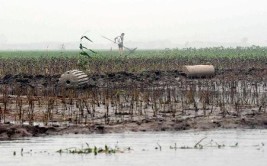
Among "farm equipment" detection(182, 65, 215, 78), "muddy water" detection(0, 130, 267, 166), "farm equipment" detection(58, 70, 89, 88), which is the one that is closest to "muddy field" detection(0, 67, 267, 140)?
"muddy water" detection(0, 130, 267, 166)

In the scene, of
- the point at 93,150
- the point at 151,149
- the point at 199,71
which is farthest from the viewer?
the point at 199,71

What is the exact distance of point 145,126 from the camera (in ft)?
68.4

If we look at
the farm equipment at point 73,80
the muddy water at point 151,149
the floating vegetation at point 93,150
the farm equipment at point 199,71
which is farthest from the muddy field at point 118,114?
the farm equipment at point 199,71

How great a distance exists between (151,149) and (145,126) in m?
3.84

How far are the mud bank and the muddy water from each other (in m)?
0.57

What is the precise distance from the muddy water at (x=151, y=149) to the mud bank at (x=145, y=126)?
57cm

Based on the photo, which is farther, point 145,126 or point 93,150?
point 145,126

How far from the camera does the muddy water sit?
1522cm

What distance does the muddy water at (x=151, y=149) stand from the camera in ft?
49.9

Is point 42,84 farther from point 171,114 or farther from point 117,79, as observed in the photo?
point 171,114

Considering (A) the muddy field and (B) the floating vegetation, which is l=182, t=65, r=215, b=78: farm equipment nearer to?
(A) the muddy field

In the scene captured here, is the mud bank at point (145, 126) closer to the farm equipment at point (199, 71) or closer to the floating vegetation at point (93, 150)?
the floating vegetation at point (93, 150)

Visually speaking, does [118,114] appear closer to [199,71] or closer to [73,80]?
[73,80]

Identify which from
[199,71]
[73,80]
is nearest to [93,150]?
[73,80]
